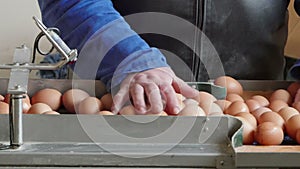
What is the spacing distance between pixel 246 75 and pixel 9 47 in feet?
3.95

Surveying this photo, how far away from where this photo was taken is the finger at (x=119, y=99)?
0.77m

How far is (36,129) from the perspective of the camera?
2.03 feet

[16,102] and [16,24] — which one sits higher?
[16,102]

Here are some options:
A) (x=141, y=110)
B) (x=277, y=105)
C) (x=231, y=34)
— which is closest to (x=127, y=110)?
(x=141, y=110)

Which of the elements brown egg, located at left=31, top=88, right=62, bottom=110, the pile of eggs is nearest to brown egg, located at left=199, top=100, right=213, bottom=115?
the pile of eggs

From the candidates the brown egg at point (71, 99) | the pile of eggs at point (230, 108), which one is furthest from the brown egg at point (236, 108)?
the brown egg at point (71, 99)

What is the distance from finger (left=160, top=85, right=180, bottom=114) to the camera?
2.43ft

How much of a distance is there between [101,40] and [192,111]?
0.26 meters

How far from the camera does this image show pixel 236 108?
790 mm

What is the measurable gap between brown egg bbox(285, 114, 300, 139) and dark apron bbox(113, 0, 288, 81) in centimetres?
45

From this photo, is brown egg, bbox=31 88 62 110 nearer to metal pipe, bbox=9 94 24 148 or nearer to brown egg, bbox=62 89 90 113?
brown egg, bbox=62 89 90 113

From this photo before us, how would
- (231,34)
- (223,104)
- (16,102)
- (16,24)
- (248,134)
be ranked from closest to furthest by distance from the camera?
(16,102)
(248,134)
(223,104)
(231,34)
(16,24)

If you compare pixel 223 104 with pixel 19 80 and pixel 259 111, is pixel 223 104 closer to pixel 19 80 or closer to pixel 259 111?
pixel 259 111

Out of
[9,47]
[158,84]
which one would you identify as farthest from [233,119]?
[9,47]
